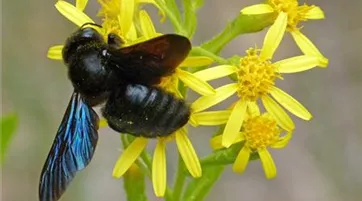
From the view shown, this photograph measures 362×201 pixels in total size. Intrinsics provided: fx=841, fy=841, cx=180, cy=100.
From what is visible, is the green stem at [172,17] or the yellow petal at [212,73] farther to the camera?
the green stem at [172,17]

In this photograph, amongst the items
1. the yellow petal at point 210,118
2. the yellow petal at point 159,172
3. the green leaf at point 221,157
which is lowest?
the yellow petal at point 159,172

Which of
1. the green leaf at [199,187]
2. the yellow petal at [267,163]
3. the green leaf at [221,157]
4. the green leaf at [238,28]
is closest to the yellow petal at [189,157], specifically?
the green leaf at [221,157]

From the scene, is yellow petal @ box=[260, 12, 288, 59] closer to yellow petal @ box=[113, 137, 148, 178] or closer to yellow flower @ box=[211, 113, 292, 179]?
yellow flower @ box=[211, 113, 292, 179]

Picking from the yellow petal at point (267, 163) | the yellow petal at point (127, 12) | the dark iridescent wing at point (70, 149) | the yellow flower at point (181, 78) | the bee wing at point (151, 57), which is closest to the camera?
the bee wing at point (151, 57)

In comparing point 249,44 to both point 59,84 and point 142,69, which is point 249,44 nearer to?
point 59,84

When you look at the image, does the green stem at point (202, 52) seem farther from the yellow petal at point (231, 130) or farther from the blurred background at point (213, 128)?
the blurred background at point (213, 128)
